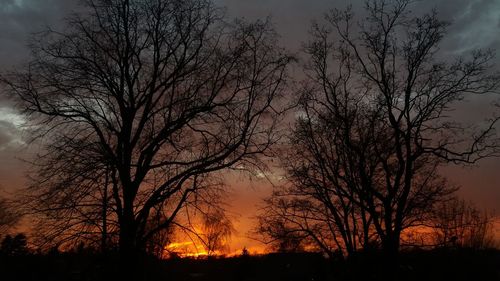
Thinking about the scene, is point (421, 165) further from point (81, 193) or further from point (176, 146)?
point (81, 193)

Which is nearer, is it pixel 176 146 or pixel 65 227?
pixel 65 227

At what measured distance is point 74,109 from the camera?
18.1 meters

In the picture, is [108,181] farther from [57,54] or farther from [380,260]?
[380,260]

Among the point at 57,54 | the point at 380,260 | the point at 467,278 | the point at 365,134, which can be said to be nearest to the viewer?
the point at 57,54

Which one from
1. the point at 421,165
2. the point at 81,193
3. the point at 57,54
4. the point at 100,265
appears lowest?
the point at 100,265

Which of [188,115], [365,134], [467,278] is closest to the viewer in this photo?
[188,115]

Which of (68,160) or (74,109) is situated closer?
(68,160)

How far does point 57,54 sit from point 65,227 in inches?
235

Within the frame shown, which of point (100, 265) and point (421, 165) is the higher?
point (421, 165)

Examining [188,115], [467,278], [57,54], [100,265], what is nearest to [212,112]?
[188,115]

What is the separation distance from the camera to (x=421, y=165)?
24297 millimetres

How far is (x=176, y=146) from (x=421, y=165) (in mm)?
12382

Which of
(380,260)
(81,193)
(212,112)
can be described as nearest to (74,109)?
(81,193)

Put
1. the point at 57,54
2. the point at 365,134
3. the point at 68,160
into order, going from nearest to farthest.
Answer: the point at 68,160 → the point at 57,54 → the point at 365,134
